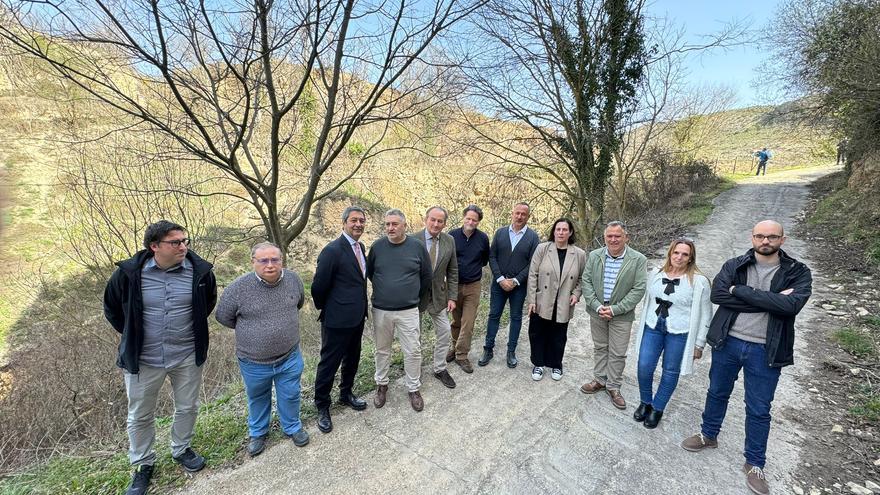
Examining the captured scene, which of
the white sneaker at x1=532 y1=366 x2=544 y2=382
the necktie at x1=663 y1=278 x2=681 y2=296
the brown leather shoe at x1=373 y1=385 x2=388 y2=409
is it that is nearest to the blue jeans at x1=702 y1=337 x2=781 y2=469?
the necktie at x1=663 y1=278 x2=681 y2=296

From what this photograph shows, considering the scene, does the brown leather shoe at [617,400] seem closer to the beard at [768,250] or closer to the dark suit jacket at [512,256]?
the dark suit jacket at [512,256]

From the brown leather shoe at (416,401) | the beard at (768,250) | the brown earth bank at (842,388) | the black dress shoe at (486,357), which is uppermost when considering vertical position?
the beard at (768,250)

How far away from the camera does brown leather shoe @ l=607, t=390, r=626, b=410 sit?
3.46 m

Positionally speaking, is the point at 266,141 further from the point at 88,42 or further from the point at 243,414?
the point at 243,414

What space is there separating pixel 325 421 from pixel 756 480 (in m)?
3.30

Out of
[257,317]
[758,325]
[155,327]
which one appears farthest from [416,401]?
[758,325]

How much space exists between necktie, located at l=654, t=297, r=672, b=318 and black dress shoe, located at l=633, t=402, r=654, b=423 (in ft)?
2.95

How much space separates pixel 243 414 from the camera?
3.36m

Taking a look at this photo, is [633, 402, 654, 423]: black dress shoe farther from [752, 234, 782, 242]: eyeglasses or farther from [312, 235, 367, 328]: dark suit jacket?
[312, 235, 367, 328]: dark suit jacket

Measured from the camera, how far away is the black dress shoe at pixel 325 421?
10.2 feet

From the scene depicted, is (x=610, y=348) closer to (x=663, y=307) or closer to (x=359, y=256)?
(x=663, y=307)

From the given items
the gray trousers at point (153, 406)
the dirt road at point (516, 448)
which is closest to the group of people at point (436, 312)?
the gray trousers at point (153, 406)

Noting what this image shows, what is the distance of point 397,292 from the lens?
337 cm

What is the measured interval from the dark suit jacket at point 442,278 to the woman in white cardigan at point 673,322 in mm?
1847
